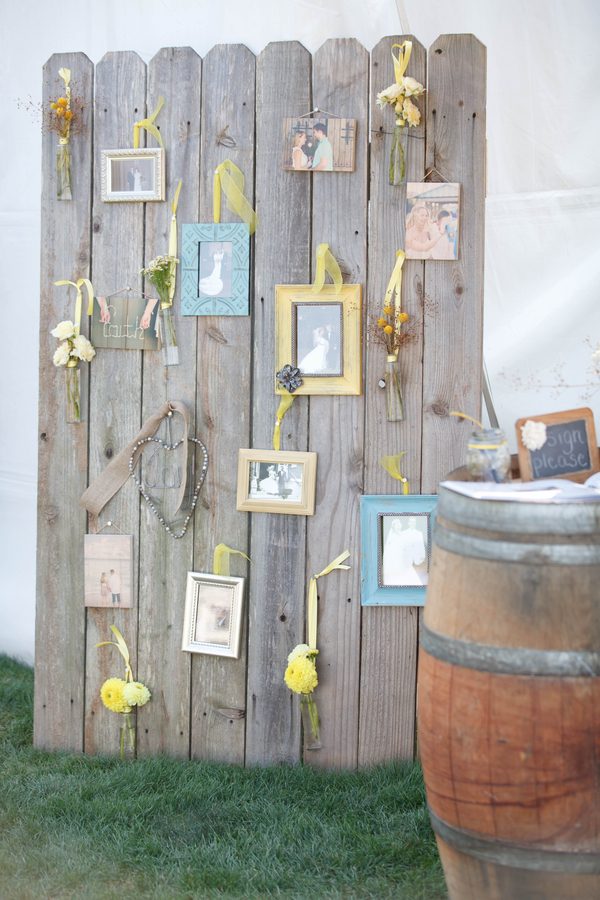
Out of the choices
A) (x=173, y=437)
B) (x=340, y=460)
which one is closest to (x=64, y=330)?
(x=173, y=437)

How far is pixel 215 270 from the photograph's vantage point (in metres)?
1.96

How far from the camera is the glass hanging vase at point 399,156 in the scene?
6.01 feet

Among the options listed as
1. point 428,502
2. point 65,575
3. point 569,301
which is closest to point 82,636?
point 65,575

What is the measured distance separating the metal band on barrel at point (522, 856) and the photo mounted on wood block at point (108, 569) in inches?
47.5

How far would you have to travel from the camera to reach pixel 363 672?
195cm

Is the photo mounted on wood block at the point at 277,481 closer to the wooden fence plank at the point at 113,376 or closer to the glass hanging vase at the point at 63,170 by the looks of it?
the wooden fence plank at the point at 113,376

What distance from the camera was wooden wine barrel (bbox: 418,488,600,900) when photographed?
1.10 m

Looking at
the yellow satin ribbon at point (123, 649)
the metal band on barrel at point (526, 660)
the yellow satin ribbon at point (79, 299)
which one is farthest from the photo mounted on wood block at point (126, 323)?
the metal band on barrel at point (526, 660)

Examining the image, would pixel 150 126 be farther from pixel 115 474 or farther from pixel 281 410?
pixel 115 474

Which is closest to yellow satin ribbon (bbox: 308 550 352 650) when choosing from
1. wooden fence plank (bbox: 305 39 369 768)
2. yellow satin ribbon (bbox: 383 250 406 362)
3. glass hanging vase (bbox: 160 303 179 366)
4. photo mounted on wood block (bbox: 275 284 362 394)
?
wooden fence plank (bbox: 305 39 369 768)

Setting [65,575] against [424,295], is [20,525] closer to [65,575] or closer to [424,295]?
[65,575]

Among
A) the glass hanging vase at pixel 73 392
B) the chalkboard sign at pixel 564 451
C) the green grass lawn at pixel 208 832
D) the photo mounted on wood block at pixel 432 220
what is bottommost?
the green grass lawn at pixel 208 832

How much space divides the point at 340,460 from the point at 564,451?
0.72m

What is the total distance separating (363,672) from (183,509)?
2.34 feet
